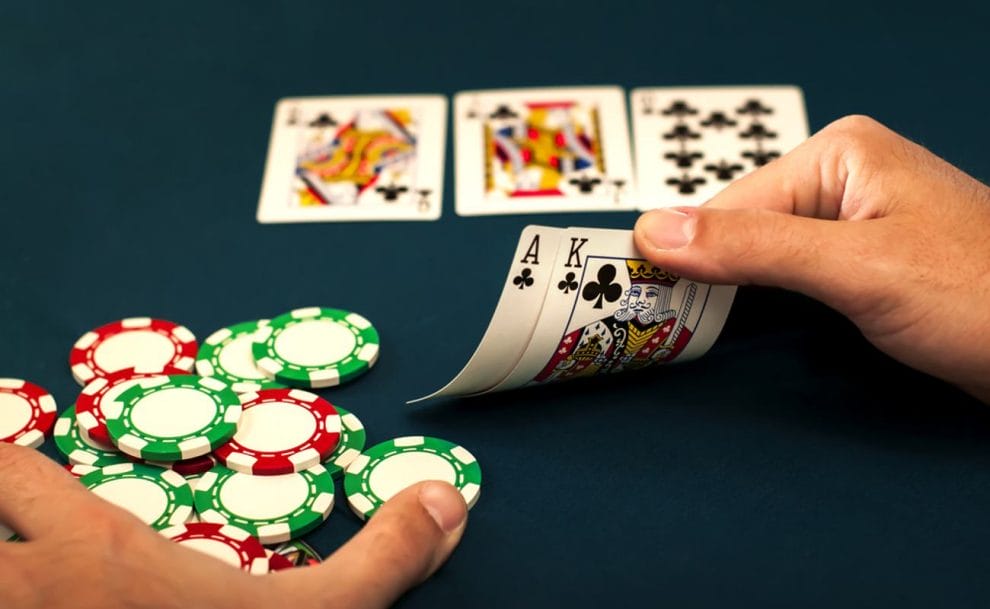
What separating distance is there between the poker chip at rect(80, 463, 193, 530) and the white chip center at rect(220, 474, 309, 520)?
6 centimetres

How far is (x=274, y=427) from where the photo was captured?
190 centimetres

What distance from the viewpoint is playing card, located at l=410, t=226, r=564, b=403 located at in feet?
6.04

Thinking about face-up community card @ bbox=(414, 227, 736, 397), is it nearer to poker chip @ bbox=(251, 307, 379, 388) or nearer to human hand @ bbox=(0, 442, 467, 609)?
poker chip @ bbox=(251, 307, 379, 388)

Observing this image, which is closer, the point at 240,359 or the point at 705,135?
the point at 240,359

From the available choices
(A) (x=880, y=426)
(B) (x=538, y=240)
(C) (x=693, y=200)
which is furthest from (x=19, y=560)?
(C) (x=693, y=200)

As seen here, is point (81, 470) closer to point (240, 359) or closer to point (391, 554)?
point (240, 359)

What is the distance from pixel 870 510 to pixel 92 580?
1.06 metres

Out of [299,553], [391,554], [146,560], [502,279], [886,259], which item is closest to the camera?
[146,560]

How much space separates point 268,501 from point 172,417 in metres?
0.21

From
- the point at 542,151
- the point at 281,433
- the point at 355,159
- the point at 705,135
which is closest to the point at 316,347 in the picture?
the point at 281,433


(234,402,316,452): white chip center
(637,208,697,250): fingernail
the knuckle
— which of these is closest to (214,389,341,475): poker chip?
(234,402,316,452): white chip center

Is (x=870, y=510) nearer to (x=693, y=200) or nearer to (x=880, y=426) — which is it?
(x=880, y=426)

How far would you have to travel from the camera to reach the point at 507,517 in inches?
70.4

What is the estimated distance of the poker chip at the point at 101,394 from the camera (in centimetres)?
188
